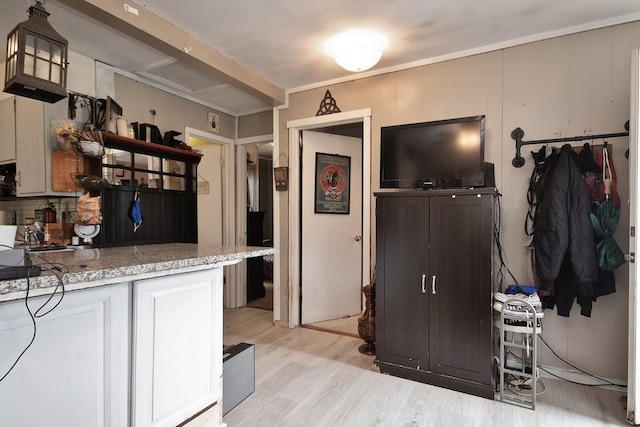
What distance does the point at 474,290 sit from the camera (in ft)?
7.39

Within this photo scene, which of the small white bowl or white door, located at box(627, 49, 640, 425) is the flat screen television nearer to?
white door, located at box(627, 49, 640, 425)

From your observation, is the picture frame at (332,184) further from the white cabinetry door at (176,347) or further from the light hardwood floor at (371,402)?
the white cabinetry door at (176,347)

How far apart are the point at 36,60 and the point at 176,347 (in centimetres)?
139

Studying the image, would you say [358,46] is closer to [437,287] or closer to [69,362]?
[437,287]

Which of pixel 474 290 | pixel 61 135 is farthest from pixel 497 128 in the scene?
pixel 61 135

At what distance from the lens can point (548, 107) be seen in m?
2.48

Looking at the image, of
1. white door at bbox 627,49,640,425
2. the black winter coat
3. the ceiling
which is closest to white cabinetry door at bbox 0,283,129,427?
the ceiling

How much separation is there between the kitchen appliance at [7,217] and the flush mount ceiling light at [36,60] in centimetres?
249

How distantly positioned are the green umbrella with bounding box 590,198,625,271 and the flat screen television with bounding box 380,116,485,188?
0.74m

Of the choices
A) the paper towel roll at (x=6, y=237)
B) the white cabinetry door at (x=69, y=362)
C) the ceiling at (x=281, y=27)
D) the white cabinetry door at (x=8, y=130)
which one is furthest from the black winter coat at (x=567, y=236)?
the white cabinetry door at (x=8, y=130)

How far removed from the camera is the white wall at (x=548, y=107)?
2.29 m

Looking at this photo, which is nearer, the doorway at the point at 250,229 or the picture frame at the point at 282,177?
the picture frame at the point at 282,177

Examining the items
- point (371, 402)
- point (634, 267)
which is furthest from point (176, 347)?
point (634, 267)

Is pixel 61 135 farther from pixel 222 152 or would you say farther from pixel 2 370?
pixel 2 370
